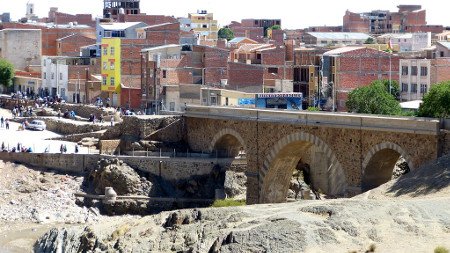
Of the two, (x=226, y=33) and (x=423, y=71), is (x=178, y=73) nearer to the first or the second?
(x=423, y=71)

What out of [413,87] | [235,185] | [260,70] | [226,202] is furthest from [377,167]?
[260,70]

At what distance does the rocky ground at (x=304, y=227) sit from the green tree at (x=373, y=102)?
25.8 m

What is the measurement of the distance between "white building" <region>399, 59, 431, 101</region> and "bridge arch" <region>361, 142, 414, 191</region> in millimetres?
32976

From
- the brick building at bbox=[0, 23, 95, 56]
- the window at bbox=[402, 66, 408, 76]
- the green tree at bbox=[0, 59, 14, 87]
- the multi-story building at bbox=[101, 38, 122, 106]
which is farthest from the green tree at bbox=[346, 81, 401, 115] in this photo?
the brick building at bbox=[0, 23, 95, 56]

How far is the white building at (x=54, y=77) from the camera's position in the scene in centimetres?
10356

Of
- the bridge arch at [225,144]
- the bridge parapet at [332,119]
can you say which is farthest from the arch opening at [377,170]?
the bridge arch at [225,144]

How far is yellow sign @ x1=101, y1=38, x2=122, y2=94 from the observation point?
99.2 m

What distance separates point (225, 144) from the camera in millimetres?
73812

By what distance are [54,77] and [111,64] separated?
7.72 meters

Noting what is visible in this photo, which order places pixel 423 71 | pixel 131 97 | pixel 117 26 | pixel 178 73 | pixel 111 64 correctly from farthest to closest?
pixel 117 26 → pixel 111 64 → pixel 131 97 → pixel 178 73 → pixel 423 71

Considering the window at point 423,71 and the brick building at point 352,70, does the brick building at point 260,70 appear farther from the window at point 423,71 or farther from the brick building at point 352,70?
the window at point 423,71

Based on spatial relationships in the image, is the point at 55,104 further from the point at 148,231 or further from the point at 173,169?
the point at 148,231

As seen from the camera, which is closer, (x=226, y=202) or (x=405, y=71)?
(x=226, y=202)

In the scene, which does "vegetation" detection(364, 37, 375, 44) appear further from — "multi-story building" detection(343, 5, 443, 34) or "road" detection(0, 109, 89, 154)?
"road" detection(0, 109, 89, 154)
